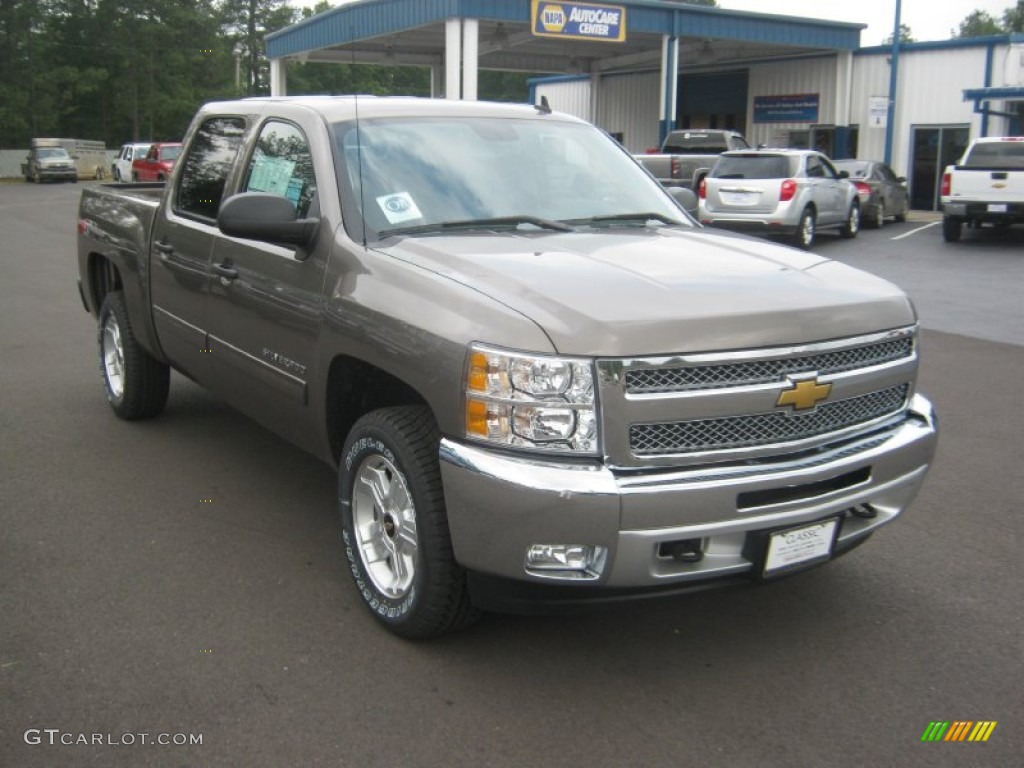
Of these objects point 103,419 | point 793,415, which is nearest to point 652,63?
point 103,419

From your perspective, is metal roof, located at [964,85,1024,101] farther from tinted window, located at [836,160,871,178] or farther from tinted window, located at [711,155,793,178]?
tinted window, located at [711,155,793,178]

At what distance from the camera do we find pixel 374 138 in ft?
14.4

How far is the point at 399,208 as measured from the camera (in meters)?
4.19

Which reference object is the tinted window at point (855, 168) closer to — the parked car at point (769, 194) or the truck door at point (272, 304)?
the parked car at point (769, 194)

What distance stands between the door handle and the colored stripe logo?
3.32 meters

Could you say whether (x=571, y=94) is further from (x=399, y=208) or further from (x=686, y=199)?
(x=399, y=208)

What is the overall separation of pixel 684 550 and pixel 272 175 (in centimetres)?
266

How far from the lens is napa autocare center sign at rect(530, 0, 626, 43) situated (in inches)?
1059

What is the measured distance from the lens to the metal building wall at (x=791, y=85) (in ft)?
106

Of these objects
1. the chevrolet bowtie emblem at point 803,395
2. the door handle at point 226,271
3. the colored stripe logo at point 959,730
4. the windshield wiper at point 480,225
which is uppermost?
the windshield wiper at point 480,225

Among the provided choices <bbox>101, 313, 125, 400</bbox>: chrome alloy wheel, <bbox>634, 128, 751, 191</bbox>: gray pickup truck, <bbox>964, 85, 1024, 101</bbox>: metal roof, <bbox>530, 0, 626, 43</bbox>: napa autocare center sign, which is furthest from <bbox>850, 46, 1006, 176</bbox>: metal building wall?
<bbox>101, 313, 125, 400</bbox>: chrome alloy wheel

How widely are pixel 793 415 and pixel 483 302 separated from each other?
106cm

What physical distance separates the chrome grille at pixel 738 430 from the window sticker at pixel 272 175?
85.7 inches

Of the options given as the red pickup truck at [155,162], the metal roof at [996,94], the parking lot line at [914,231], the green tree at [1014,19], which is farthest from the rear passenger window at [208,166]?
the green tree at [1014,19]
